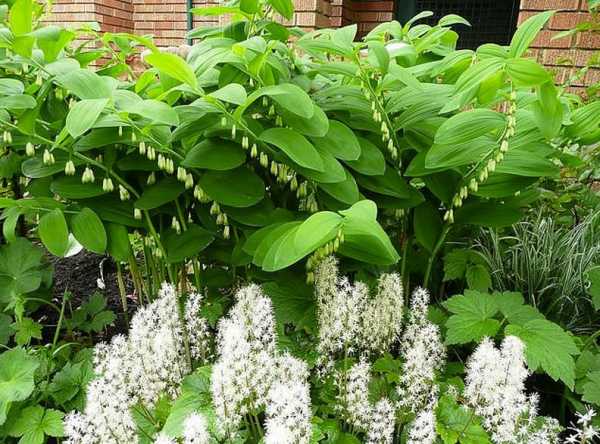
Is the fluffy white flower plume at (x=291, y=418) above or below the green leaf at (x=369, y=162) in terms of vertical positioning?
below

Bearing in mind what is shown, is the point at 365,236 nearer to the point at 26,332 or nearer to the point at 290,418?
the point at 290,418

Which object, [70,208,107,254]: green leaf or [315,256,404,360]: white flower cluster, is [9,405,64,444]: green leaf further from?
[315,256,404,360]: white flower cluster

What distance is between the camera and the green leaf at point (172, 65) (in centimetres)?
102

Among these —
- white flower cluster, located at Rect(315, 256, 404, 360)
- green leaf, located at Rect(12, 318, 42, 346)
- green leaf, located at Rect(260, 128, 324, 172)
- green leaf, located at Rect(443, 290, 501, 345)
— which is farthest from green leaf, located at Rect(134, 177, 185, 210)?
green leaf, located at Rect(443, 290, 501, 345)

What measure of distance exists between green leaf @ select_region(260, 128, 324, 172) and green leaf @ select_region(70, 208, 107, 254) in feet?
1.70

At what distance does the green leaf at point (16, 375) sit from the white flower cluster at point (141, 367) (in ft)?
0.45

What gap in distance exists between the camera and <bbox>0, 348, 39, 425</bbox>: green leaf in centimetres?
123

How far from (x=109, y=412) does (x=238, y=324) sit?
298mm

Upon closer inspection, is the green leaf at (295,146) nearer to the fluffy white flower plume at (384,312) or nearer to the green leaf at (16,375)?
the fluffy white flower plume at (384,312)

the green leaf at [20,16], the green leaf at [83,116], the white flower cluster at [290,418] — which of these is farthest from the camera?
the green leaf at [20,16]

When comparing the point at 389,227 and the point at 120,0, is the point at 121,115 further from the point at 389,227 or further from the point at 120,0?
the point at 120,0

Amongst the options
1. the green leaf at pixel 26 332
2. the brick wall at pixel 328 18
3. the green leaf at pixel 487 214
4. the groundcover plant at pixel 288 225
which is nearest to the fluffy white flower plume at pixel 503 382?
the groundcover plant at pixel 288 225

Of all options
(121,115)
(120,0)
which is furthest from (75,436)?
(120,0)

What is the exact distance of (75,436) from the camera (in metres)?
0.96
